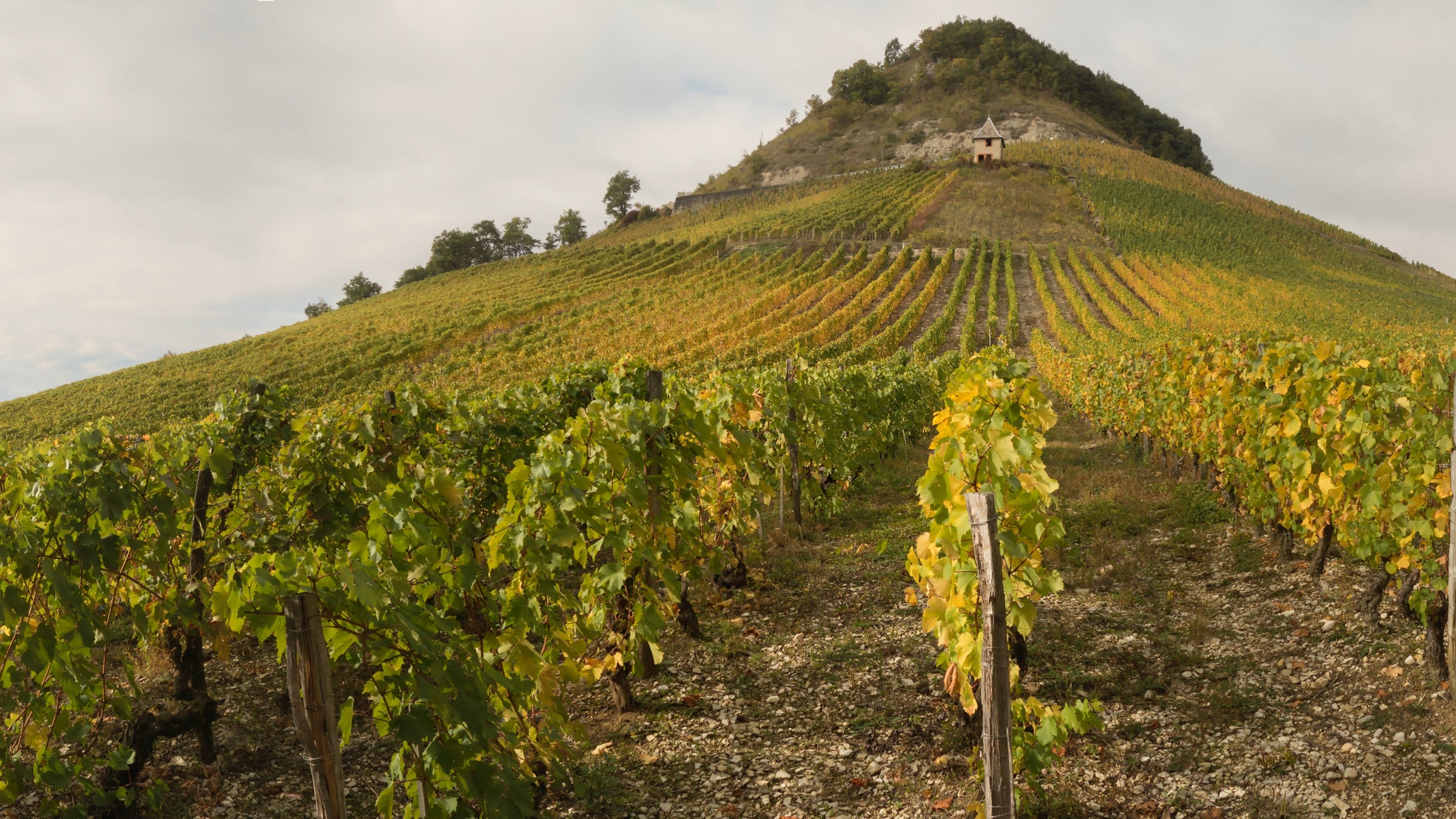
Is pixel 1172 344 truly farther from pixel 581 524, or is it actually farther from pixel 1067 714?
pixel 581 524

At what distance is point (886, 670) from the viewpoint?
5004 mm

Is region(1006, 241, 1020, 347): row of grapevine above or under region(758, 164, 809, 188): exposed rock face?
under

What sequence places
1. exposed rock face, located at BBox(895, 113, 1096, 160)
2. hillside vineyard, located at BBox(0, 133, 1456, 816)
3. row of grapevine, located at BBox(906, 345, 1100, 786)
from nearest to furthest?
hillside vineyard, located at BBox(0, 133, 1456, 816)
row of grapevine, located at BBox(906, 345, 1100, 786)
exposed rock face, located at BBox(895, 113, 1096, 160)

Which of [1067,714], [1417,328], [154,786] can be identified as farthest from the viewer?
[1417,328]

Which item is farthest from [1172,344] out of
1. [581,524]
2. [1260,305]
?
[1260,305]

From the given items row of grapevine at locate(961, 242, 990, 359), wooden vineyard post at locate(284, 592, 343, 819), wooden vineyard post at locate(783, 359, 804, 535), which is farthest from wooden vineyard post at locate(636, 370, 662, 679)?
row of grapevine at locate(961, 242, 990, 359)

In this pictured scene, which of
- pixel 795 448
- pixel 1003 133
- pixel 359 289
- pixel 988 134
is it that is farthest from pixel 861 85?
pixel 795 448

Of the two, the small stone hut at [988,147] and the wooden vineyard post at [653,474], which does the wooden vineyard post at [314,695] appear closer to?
the wooden vineyard post at [653,474]

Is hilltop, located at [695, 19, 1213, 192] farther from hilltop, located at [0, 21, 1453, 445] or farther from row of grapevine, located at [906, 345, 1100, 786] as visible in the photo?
row of grapevine, located at [906, 345, 1100, 786]

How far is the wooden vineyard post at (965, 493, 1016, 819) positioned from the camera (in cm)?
289

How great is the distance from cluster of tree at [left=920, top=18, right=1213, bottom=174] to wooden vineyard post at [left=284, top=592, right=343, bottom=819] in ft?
364

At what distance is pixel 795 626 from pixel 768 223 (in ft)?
178

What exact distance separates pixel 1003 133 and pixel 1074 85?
2357 centimetres

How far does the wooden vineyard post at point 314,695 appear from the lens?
2.14 meters
